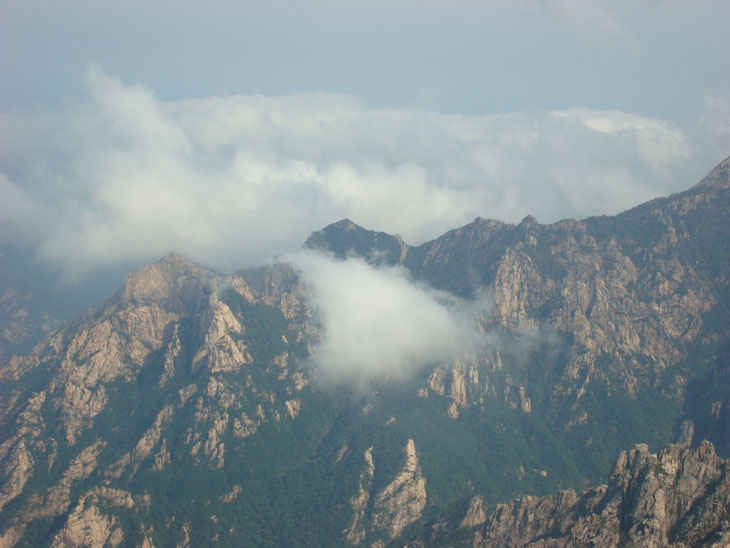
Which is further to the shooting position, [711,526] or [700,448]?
[700,448]

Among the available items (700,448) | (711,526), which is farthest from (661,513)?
(700,448)

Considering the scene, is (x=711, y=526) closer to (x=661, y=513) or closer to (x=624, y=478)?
(x=661, y=513)

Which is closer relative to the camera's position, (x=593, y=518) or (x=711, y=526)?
(x=711, y=526)

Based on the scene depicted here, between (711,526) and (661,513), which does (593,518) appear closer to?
(661,513)

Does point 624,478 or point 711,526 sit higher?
point 624,478

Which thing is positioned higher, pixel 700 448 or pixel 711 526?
pixel 700 448

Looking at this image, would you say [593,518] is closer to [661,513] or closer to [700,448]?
[661,513]

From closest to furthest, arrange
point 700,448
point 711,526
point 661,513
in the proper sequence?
point 711,526 < point 661,513 < point 700,448

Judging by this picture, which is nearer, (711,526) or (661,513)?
(711,526)

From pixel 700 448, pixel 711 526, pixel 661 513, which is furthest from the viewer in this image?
pixel 700 448
